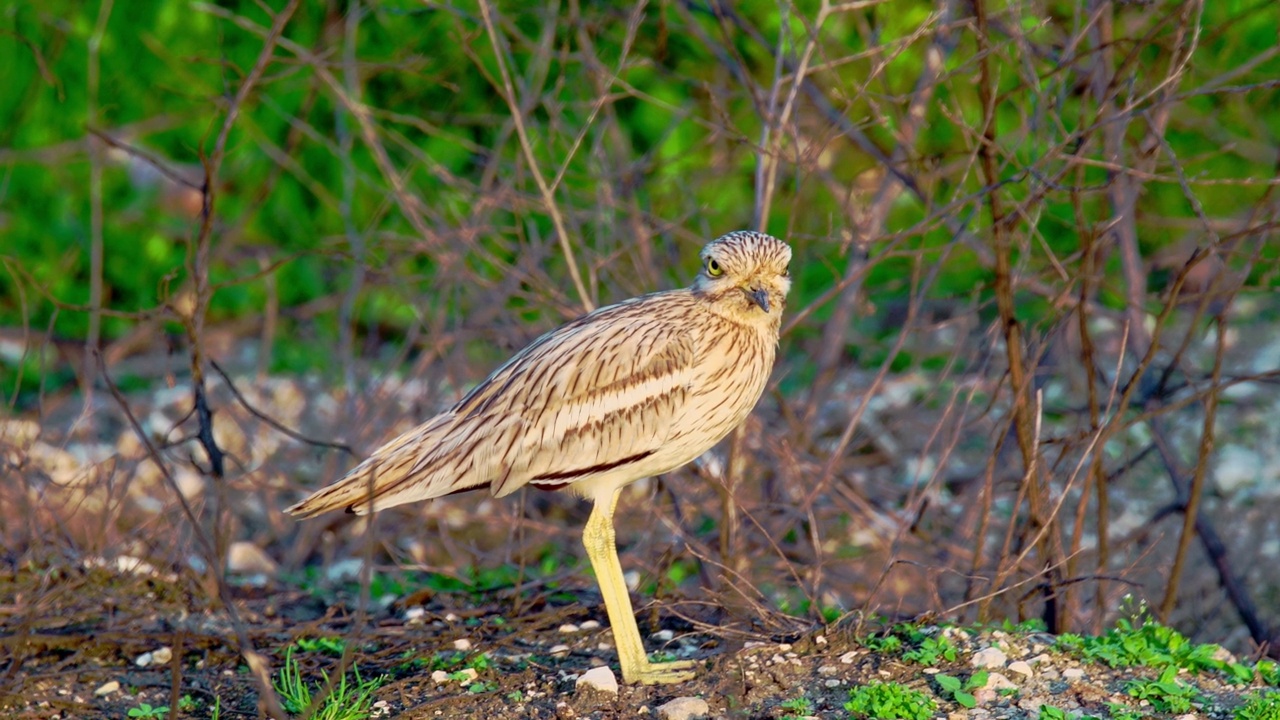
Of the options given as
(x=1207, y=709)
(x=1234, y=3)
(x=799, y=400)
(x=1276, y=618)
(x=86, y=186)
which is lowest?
(x=1276, y=618)

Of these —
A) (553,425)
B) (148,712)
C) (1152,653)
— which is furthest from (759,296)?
(148,712)

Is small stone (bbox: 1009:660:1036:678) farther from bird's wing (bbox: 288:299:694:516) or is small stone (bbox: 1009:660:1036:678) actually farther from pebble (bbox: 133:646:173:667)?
pebble (bbox: 133:646:173:667)

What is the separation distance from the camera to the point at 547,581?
484cm

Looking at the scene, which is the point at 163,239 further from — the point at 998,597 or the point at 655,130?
the point at 998,597

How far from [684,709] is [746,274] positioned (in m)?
Result: 1.24

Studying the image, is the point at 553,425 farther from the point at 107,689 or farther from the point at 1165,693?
the point at 1165,693

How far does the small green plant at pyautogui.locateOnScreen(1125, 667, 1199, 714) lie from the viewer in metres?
3.67

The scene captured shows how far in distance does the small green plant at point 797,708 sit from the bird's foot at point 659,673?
36cm

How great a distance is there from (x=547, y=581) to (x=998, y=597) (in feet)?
5.22

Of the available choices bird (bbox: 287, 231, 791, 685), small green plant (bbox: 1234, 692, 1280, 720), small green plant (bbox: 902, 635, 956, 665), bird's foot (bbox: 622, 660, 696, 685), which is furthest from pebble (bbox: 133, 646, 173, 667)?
small green plant (bbox: 1234, 692, 1280, 720)

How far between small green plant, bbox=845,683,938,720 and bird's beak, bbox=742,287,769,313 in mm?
1066

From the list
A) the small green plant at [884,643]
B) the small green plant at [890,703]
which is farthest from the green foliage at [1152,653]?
the small green plant at [890,703]

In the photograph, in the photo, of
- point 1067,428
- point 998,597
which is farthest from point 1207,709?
point 1067,428

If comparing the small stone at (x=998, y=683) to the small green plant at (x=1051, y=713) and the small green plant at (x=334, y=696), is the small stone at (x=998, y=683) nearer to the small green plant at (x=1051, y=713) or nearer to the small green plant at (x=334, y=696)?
the small green plant at (x=1051, y=713)
